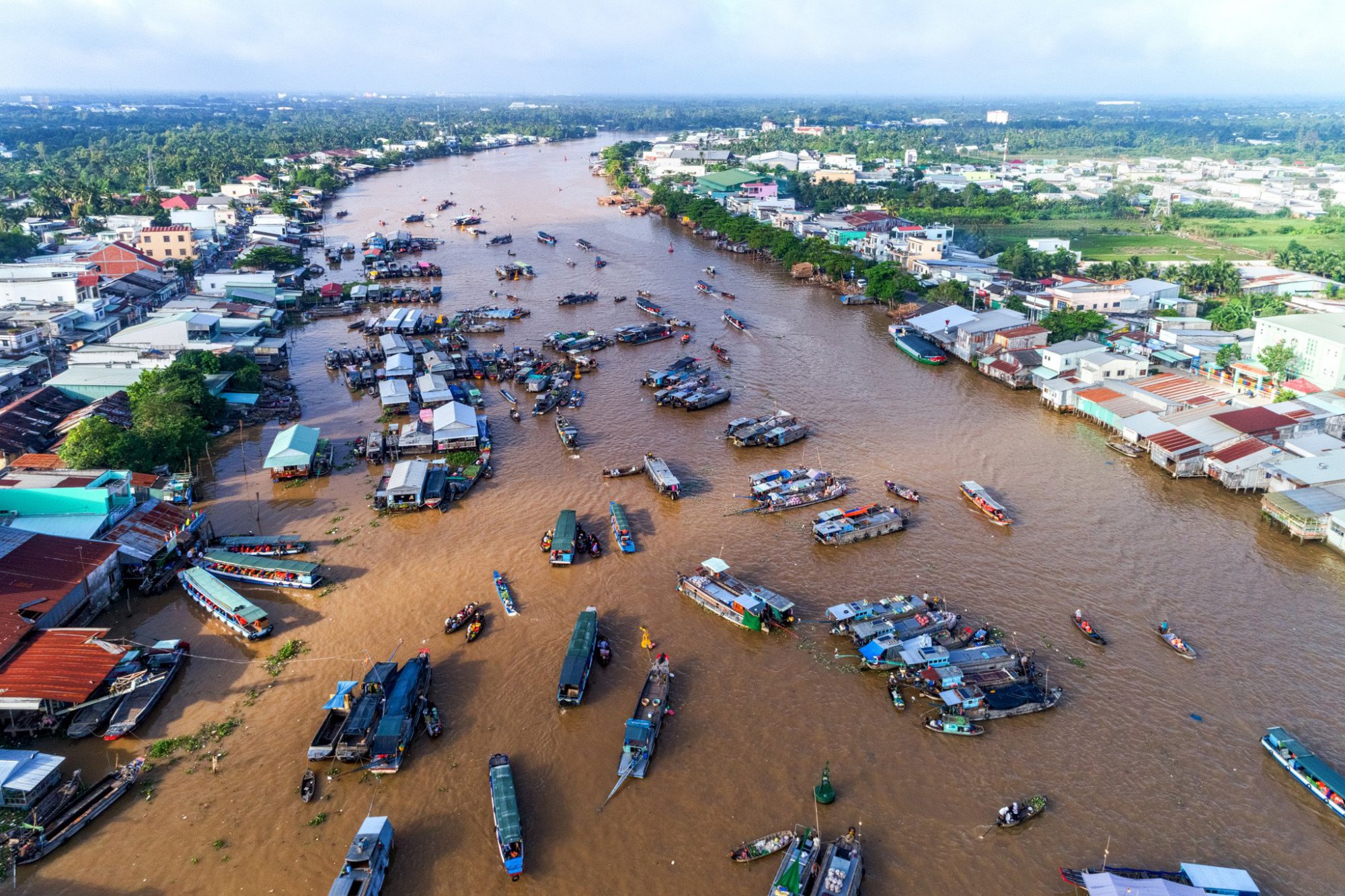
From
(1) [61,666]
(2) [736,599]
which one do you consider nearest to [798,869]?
(2) [736,599]

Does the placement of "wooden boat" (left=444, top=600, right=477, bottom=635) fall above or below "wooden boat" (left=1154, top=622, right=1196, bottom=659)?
above

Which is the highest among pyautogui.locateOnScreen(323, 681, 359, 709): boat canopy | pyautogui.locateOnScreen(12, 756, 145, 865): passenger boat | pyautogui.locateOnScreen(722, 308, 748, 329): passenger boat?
pyautogui.locateOnScreen(722, 308, 748, 329): passenger boat

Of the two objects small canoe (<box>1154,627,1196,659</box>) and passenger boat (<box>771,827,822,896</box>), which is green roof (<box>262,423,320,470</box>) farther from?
small canoe (<box>1154,627,1196,659</box>)

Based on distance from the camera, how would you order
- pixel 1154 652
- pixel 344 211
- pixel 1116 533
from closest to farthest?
pixel 1154 652, pixel 1116 533, pixel 344 211

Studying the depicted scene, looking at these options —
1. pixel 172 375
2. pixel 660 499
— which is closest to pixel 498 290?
pixel 172 375

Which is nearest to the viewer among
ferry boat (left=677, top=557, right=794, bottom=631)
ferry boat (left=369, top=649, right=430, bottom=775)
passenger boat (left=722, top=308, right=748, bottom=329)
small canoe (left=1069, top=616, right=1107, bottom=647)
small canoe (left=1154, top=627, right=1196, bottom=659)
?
ferry boat (left=369, top=649, right=430, bottom=775)

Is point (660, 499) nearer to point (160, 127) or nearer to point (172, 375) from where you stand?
point (172, 375)

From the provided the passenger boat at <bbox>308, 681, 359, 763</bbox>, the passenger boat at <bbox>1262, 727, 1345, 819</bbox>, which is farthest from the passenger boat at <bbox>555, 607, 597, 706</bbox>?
the passenger boat at <bbox>1262, 727, 1345, 819</bbox>
